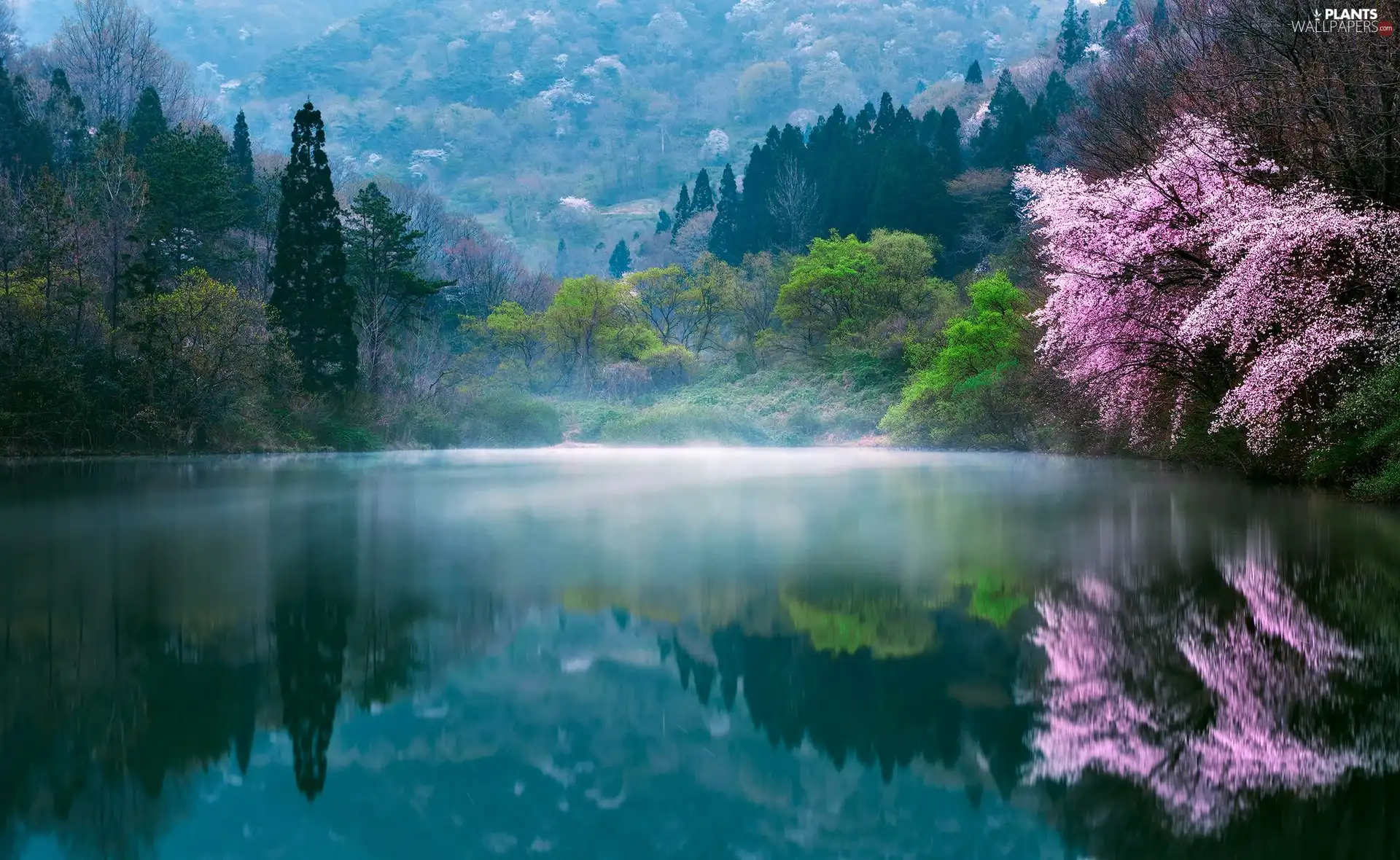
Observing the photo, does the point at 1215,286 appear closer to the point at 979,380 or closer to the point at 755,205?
the point at 979,380

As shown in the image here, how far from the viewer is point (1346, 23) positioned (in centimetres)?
1529

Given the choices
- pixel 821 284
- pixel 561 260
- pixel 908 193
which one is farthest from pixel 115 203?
pixel 561 260

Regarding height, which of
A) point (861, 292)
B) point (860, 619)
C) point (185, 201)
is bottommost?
point (860, 619)

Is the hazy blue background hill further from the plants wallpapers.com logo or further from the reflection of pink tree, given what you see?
the reflection of pink tree

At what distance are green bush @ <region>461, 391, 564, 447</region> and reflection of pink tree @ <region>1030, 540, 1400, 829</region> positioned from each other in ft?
161

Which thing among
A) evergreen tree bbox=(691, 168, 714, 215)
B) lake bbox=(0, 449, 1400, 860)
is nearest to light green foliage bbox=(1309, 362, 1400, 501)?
lake bbox=(0, 449, 1400, 860)

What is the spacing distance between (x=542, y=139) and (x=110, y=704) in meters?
160

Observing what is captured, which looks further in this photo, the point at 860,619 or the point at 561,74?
the point at 561,74

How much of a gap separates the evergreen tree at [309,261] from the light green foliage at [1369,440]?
34990mm

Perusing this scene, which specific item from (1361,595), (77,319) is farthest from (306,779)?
(77,319)

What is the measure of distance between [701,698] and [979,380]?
38184 mm

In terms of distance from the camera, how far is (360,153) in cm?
14450

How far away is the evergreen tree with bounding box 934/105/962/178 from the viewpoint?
6894cm

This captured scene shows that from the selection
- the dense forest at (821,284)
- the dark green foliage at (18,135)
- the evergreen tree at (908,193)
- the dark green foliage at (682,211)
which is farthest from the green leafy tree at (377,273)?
the dark green foliage at (682,211)
